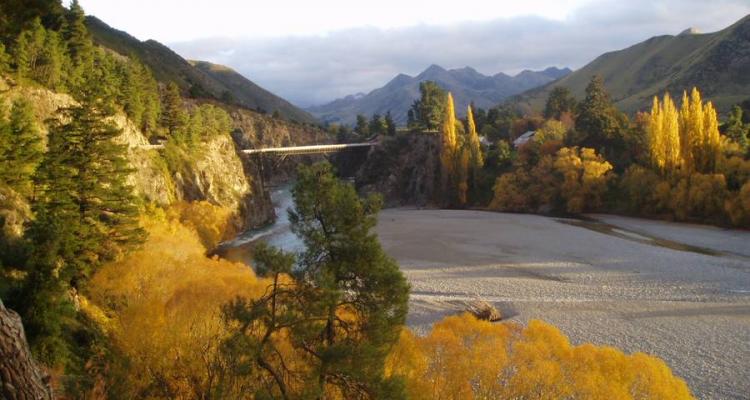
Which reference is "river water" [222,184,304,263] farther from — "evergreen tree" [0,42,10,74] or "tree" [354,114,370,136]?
"tree" [354,114,370,136]

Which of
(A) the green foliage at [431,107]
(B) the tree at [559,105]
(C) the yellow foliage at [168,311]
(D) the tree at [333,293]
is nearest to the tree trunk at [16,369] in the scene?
(D) the tree at [333,293]

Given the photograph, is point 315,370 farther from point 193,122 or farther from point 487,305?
point 193,122

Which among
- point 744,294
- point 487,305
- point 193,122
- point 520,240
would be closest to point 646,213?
point 520,240

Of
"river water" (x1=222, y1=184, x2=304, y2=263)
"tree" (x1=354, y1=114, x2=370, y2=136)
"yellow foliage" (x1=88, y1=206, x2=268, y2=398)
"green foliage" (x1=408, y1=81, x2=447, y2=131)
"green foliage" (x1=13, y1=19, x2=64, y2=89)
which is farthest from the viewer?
"tree" (x1=354, y1=114, x2=370, y2=136)

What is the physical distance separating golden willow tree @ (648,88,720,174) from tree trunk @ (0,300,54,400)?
227 feet

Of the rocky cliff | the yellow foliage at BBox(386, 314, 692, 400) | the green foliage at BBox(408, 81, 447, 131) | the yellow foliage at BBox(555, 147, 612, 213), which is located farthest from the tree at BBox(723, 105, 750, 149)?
the rocky cliff

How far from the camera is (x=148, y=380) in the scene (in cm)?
1744

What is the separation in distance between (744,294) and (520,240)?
2283 cm

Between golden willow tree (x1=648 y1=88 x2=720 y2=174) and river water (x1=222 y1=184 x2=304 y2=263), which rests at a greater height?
golden willow tree (x1=648 y1=88 x2=720 y2=174)

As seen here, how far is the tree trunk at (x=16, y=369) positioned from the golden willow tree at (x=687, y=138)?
69182 millimetres

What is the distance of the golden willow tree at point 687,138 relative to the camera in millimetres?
59875

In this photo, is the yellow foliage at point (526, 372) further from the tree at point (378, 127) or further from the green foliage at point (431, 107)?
the tree at point (378, 127)

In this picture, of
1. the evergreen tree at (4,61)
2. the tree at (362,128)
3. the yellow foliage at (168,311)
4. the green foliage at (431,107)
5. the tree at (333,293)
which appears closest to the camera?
the tree at (333,293)

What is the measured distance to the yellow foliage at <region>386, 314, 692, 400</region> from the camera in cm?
1683
